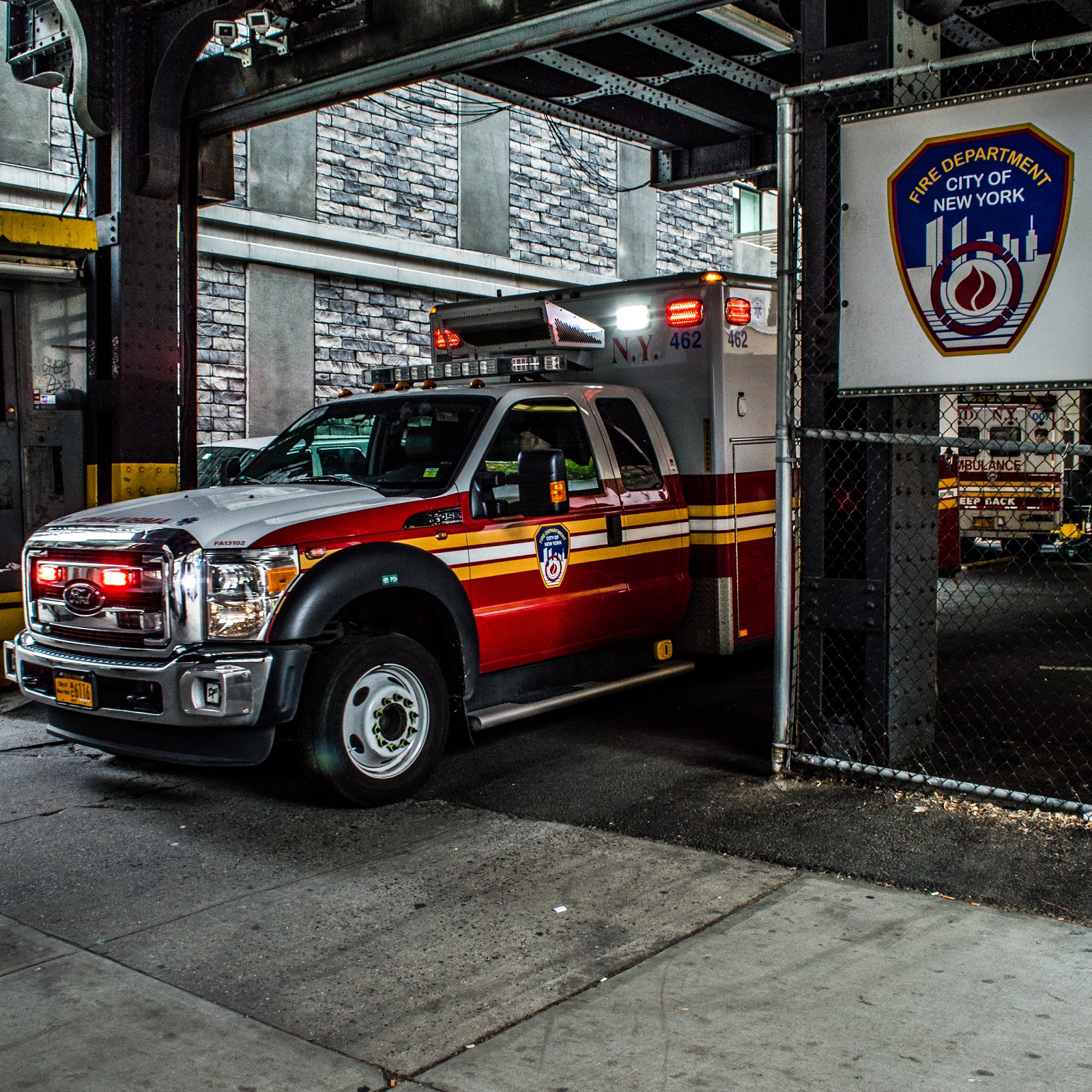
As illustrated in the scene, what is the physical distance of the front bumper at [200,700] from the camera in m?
Answer: 5.38

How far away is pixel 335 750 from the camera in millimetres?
5605

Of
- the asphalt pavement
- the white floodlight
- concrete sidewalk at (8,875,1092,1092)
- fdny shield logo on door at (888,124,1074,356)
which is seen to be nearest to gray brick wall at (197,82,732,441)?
the white floodlight

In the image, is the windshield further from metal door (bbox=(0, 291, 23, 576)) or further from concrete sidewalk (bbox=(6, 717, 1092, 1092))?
metal door (bbox=(0, 291, 23, 576))

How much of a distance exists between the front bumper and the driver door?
1256 mm

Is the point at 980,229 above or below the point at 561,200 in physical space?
below

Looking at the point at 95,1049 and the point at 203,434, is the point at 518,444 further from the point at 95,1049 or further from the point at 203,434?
the point at 203,434

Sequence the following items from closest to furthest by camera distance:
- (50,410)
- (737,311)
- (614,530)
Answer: (614,530) → (737,311) → (50,410)

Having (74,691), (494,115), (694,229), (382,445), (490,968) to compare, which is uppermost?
(494,115)

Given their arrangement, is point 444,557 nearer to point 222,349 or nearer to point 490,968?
point 490,968

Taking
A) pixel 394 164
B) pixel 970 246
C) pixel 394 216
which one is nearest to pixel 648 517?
pixel 970 246

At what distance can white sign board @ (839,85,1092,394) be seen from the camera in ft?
17.1

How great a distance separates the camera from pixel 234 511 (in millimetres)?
5762

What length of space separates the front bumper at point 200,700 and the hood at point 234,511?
1.76 feet

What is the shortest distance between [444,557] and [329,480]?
892mm
